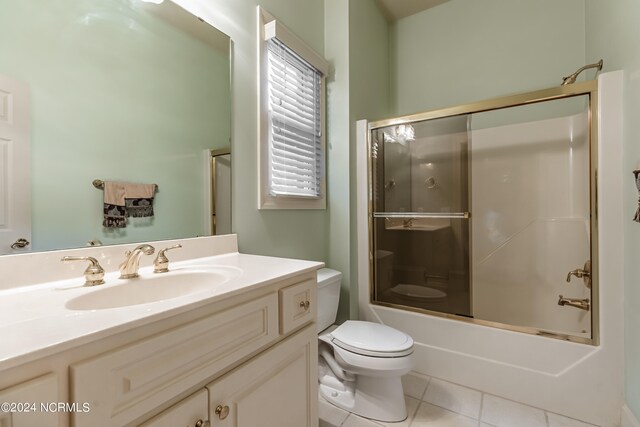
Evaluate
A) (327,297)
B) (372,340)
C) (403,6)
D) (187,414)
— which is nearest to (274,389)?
(187,414)

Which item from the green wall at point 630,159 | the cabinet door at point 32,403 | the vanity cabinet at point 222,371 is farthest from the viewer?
the green wall at point 630,159

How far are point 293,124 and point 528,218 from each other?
72.8 inches

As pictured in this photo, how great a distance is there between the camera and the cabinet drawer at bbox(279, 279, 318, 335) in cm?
93

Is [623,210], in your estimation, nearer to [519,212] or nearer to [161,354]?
[519,212]

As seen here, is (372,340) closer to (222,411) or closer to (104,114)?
(222,411)

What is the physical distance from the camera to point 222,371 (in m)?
0.74

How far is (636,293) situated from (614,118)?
0.81 meters

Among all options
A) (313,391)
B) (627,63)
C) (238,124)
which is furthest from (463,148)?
(313,391)

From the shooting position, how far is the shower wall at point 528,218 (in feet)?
6.32

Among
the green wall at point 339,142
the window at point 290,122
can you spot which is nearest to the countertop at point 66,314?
the window at point 290,122

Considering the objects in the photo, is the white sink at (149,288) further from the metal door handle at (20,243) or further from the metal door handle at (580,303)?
the metal door handle at (580,303)

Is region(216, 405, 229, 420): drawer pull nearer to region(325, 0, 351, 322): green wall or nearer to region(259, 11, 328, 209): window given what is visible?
region(259, 11, 328, 209): window

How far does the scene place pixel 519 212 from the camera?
2164 mm

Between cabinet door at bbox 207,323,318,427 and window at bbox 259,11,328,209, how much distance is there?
32.0 inches
